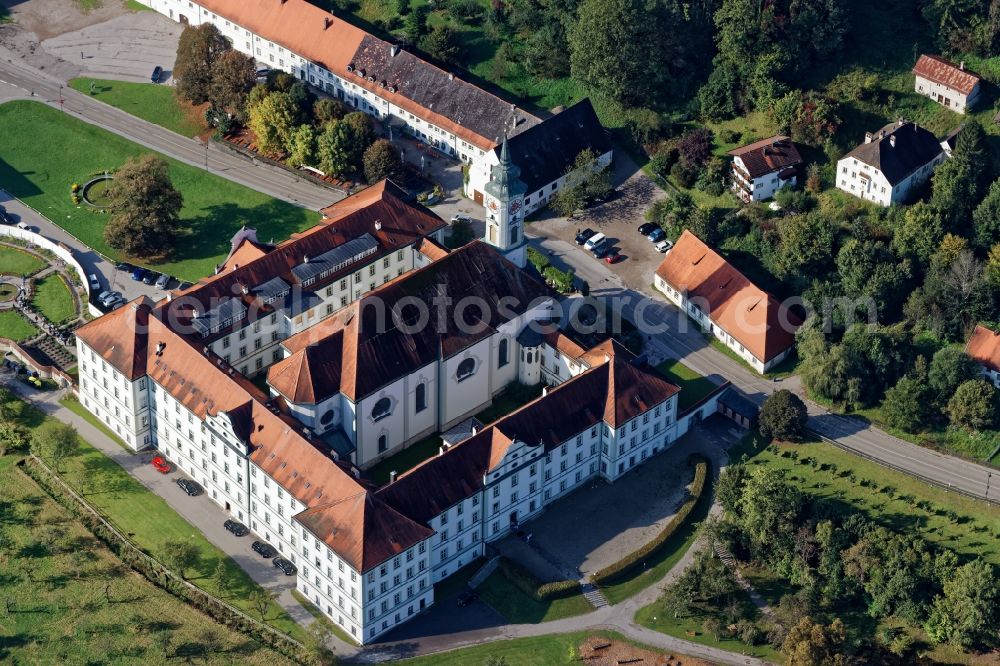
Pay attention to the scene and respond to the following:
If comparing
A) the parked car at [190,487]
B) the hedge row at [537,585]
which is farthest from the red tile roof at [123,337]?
the hedge row at [537,585]

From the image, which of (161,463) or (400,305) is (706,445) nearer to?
(400,305)

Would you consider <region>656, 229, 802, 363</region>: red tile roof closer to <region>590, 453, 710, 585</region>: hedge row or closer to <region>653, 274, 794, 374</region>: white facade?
<region>653, 274, 794, 374</region>: white facade

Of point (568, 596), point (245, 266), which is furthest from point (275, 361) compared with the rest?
point (568, 596)

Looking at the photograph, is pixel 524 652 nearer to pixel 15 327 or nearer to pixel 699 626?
pixel 699 626

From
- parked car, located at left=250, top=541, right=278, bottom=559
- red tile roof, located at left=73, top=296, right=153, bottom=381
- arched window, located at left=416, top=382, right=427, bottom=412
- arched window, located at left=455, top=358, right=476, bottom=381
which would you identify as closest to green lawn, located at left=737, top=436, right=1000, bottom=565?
arched window, located at left=455, top=358, right=476, bottom=381

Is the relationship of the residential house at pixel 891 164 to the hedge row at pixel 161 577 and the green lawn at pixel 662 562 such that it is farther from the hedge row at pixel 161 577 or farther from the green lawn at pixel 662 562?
the hedge row at pixel 161 577

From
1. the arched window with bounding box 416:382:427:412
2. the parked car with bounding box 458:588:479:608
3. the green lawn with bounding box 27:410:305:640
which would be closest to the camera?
the parked car with bounding box 458:588:479:608
